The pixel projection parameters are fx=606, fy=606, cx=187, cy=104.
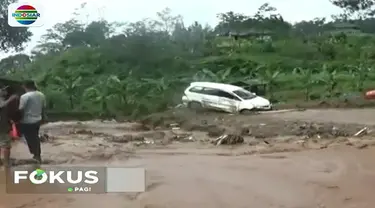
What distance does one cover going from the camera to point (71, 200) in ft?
10.1

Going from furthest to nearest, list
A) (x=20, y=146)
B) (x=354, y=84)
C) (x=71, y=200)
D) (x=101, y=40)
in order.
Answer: (x=354, y=84), (x=101, y=40), (x=20, y=146), (x=71, y=200)

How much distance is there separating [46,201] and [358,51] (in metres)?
2.52

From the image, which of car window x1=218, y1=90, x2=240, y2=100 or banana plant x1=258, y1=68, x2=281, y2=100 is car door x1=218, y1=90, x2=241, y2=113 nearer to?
car window x1=218, y1=90, x2=240, y2=100

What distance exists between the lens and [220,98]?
4242 millimetres

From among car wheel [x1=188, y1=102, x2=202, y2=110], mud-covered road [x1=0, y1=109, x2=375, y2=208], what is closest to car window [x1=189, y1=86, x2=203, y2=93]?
car wheel [x1=188, y1=102, x2=202, y2=110]

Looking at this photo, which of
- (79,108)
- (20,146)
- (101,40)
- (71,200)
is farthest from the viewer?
(79,108)

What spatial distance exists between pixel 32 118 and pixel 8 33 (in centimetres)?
48

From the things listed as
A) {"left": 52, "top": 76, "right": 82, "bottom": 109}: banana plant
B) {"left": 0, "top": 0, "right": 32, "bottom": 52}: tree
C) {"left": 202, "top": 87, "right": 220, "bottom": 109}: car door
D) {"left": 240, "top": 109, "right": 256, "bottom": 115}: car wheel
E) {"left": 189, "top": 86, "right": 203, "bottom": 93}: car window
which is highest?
{"left": 0, "top": 0, "right": 32, "bottom": 52}: tree

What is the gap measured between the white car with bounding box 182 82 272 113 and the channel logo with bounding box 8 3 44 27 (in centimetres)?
119

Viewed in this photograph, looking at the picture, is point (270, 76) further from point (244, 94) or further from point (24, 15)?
point (24, 15)

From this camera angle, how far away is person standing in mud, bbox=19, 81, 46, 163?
10.8 feet

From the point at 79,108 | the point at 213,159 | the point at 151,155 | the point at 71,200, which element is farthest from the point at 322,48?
the point at 71,200

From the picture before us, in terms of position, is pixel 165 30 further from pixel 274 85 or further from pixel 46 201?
pixel 46 201

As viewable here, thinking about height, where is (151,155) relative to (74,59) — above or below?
below
